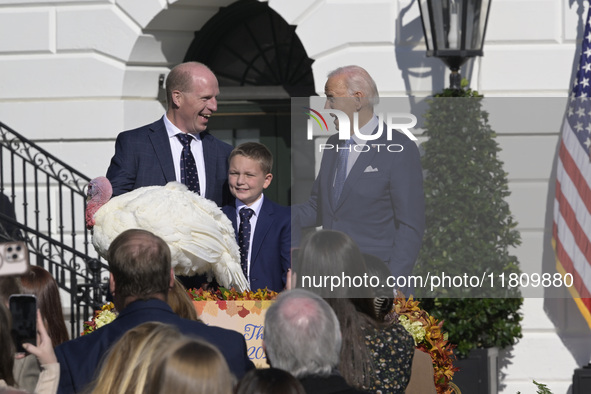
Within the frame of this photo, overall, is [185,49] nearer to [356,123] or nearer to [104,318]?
→ [356,123]

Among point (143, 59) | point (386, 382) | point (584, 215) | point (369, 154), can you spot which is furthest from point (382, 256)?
point (143, 59)

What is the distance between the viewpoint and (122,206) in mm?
5172

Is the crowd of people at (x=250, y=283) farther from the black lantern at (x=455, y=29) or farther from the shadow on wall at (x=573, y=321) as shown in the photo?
the shadow on wall at (x=573, y=321)

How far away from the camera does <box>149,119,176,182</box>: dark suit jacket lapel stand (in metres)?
6.16

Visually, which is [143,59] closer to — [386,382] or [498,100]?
[498,100]

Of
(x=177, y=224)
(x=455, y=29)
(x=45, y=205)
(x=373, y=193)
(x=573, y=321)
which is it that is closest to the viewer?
(x=177, y=224)

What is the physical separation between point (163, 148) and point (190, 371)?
10.8 ft

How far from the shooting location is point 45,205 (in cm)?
1041

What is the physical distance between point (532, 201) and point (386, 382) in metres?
2.22

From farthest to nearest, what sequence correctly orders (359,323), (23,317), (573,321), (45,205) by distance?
(45,205)
(573,321)
(359,323)
(23,317)

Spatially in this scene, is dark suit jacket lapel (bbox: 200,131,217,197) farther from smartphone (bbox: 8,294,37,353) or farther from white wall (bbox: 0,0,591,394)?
white wall (bbox: 0,0,591,394)

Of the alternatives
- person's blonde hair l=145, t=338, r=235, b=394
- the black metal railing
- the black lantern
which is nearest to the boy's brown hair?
person's blonde hair l=145, t=338, r=235, b=394

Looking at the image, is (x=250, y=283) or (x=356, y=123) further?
(x=250, y=283)

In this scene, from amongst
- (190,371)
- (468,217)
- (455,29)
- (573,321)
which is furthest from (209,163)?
(573,321)
